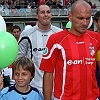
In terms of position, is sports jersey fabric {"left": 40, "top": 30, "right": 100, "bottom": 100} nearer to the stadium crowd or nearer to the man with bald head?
the man with bald head

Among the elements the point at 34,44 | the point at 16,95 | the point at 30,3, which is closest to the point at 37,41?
the point at 34,44

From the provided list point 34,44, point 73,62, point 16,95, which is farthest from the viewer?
point 34,44

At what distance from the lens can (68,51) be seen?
118 inches

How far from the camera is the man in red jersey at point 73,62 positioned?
2998 millimetres

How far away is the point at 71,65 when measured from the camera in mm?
2984

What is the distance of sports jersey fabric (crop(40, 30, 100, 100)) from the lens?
2.99 m

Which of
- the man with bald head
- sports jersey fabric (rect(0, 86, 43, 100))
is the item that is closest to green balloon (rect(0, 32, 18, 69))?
sports jersey fabric (rect(0, 86, 43, 100))

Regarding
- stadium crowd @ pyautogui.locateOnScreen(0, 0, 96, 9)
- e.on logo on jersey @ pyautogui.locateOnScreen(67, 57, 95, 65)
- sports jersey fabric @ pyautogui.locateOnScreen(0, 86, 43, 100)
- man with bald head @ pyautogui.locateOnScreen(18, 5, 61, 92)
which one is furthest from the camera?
stadium crowd @ pyautogui.locateOnScreen(0, 0, 96, 9)

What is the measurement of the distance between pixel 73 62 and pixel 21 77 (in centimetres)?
61

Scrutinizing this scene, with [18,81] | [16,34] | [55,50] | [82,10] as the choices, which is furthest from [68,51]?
[16,34]

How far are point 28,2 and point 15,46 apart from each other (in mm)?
29518

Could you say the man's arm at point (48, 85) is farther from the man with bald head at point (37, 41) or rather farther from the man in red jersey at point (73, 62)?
the man with bald head at point (37, 41)

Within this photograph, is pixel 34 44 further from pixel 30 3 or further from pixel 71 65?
pixel 30 3

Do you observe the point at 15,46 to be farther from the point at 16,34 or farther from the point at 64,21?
the point at 64,21
